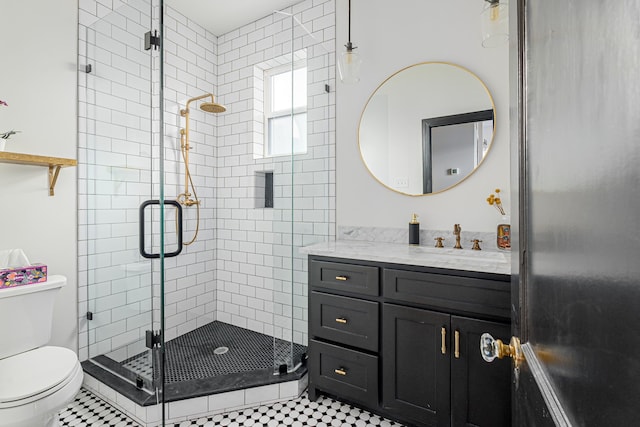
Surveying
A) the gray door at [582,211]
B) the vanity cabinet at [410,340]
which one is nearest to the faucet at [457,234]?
the vanity cabinet at [410,340]

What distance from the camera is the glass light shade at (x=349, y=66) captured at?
210 centimetres

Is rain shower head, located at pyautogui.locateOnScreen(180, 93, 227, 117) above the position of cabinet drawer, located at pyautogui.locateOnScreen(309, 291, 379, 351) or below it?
above

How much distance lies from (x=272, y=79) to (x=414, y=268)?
86.3 inches

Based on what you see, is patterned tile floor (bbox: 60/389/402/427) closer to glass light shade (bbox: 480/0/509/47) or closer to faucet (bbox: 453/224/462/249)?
faucet (bbox: 453/224/462/249)

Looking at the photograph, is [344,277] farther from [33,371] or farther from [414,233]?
[33,371]

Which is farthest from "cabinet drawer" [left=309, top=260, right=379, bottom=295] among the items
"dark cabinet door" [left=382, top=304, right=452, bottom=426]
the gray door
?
the gray door

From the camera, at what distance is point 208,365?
7.11ft

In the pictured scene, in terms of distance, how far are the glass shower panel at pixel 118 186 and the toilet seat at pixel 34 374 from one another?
0.35 meters

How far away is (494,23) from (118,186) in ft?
7.70

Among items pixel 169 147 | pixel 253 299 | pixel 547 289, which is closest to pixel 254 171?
pixel 169 147

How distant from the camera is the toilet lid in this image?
132 cm

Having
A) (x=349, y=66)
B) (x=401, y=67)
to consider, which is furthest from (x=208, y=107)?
(x=401, y=67)

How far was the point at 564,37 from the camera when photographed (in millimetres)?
373

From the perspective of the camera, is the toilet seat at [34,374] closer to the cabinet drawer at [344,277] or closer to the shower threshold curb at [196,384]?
the shower threshold curb at [196,384]
